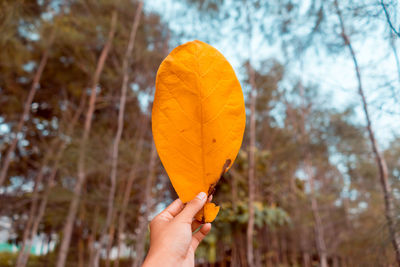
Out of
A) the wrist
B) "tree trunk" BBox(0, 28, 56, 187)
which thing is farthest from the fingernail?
"tree trunk" BBox(0, 28, 56, 187)

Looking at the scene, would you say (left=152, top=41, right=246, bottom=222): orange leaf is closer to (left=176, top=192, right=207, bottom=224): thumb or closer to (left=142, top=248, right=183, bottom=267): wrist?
(left=176, top=192, right=207, bottom=224): thumb

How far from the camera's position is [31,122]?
14.7 ft

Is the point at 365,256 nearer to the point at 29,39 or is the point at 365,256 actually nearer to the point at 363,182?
the point at 29,39

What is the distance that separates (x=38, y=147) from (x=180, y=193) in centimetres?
463

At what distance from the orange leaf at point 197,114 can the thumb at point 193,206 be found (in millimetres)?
17

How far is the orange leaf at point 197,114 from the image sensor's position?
40cm

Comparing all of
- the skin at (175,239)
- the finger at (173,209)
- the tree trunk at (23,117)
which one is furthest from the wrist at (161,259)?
the tree trunk at (23,117)

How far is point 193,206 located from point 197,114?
0.48ft

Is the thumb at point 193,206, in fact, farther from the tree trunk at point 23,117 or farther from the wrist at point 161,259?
the tree trunk at point 23,117

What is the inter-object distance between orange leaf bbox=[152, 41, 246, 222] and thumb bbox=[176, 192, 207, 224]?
17 mm

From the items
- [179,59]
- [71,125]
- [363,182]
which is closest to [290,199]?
[363,182]

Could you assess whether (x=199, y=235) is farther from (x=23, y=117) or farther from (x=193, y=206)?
(x=23, y=117)

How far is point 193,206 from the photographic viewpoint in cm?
43

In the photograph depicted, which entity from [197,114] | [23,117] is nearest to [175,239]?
[197,114]
